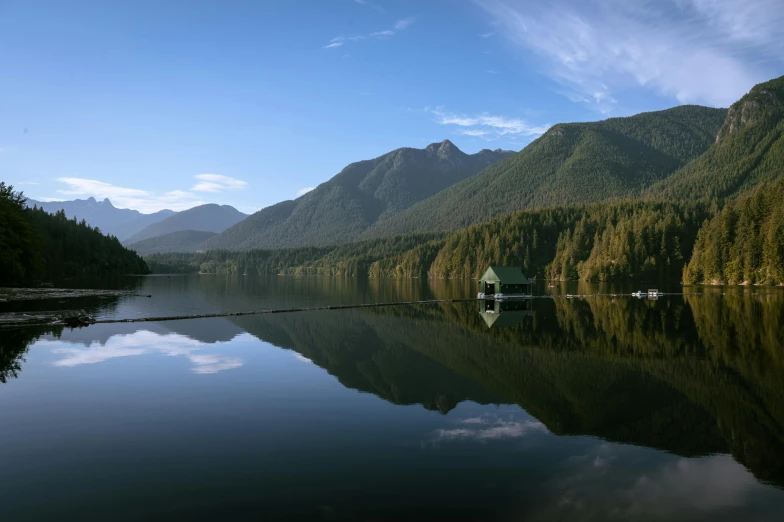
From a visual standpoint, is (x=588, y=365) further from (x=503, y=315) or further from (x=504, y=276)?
(x=504, y=276)

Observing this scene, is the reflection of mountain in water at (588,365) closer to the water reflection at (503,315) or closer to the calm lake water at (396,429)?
the calm lake water at (396,429)

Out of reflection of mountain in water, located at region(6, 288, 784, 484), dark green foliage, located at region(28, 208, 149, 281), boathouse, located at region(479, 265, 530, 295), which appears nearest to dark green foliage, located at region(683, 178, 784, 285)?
boathouse, located at region(479, 265, 530, 295)

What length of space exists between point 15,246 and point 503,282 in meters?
77.4

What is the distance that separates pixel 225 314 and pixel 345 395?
39.6m

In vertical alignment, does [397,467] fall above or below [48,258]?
below

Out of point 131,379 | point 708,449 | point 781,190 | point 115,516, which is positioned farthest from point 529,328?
point 781,190

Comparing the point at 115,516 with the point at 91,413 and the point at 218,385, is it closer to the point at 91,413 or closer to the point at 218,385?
the point at 91,413

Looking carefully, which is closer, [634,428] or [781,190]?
[634,428]

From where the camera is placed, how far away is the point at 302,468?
Result: 1466 cm

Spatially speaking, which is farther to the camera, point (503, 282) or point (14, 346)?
point (503, 282)

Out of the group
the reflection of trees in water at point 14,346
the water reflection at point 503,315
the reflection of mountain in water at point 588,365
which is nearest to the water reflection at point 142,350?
the reflection of trees in water at point 14,346

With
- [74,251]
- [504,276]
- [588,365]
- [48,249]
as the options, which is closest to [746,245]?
[504,276]

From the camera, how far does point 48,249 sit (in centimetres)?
13550

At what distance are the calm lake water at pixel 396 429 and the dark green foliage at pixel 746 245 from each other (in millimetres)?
86747
